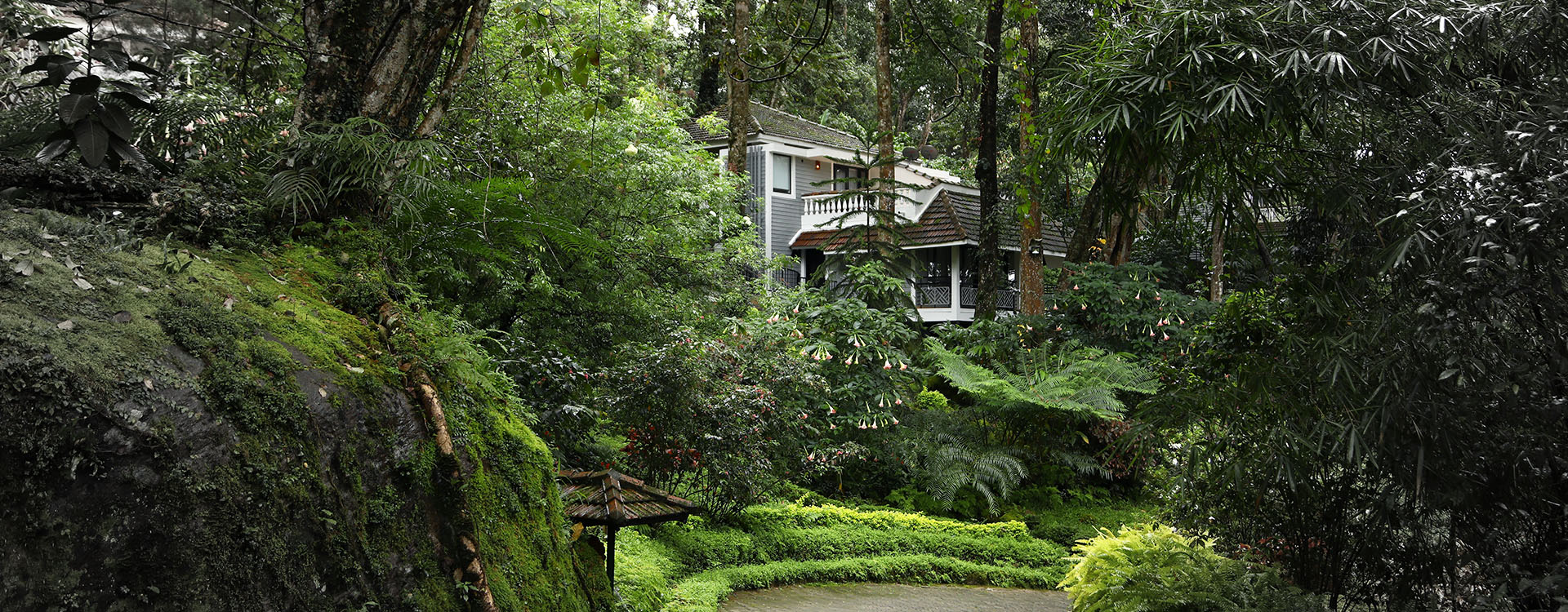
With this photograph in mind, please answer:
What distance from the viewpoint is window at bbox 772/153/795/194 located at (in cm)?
2245

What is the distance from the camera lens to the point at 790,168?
22.9 m

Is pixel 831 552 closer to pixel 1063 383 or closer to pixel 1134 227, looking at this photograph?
pixel 1063 383

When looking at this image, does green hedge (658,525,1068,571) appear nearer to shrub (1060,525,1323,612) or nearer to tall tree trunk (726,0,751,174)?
shrub (1060,525,1323,612)

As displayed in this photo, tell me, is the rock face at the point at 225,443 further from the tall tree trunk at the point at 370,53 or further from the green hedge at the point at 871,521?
the green hedge at the point at 871,521

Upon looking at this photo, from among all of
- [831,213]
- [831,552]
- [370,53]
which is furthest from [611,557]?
[831,213]

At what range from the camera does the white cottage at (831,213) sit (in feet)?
70.2

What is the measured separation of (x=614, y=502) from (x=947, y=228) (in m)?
17.5

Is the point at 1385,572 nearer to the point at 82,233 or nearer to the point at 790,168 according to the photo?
the point at 82,233

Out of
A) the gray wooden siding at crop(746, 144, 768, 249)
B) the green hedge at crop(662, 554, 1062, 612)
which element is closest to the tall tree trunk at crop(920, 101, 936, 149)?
the gray wooden siding at crop(746, 144, 768, 249)

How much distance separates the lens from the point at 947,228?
21.2m

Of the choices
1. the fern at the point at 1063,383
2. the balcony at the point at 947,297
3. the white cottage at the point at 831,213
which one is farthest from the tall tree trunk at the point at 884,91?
the balcony at the point at 947,297

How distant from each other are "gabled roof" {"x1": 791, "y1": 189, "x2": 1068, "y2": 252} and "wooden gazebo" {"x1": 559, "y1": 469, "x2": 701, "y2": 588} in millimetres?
15846

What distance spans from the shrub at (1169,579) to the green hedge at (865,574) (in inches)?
87.5

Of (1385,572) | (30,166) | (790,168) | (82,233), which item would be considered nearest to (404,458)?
(82,233)
